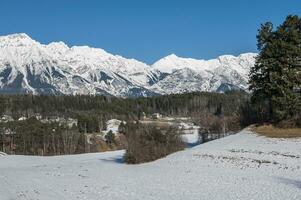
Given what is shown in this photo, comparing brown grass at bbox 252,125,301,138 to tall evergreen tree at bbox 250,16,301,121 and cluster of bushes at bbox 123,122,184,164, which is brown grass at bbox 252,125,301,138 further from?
cluster of bushes at bbox 123,122,184,164

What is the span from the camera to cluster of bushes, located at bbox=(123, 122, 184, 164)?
5409 cm

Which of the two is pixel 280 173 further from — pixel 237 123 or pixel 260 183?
pixel 237 123

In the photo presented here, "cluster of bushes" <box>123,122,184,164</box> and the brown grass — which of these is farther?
the brown grass

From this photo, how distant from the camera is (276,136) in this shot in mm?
57781

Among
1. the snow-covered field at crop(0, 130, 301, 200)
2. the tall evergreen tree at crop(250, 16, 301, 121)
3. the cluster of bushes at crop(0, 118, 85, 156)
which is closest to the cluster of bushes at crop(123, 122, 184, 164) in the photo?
the snow-covered field at crop(0, 130, 301, 200)

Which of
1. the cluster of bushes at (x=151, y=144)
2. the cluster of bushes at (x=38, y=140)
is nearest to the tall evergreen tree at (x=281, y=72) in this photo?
the cluster of bushes at (x=151, y=144)

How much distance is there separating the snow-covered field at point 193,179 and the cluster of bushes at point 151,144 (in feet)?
8.33

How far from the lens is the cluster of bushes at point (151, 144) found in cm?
5409

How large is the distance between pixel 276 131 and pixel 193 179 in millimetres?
28173

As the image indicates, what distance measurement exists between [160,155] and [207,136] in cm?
5360

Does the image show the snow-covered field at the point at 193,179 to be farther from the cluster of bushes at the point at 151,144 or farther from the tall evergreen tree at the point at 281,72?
the tall evergreen tree at the point at 281,72

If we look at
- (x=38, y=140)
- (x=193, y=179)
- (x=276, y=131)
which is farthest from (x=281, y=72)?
(x=38, y=140)

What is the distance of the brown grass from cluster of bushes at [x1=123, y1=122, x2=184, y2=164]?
10222 millimetres

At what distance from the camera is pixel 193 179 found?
1412 inches
